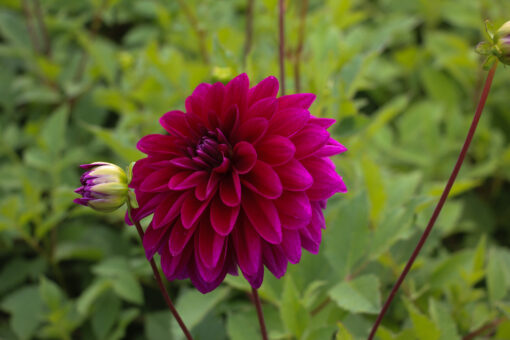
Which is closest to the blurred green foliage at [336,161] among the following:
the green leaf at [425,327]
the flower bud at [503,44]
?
the green leaf at [425,327]

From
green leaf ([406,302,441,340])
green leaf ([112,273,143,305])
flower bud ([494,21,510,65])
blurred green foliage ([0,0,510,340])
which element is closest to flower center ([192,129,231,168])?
blurred green foliage ([0,0,510,340])

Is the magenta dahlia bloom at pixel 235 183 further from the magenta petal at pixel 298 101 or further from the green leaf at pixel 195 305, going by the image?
the green leaf at pixel 195 305

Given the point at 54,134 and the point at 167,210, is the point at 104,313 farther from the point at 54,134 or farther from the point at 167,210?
the point at 167,210

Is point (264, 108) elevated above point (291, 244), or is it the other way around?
point (264, 108)

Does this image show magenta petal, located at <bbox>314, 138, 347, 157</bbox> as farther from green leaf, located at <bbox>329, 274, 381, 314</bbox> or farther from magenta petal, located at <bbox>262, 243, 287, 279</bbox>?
green leaf, located at <bbox>329, 274, 381, 314</bbox>

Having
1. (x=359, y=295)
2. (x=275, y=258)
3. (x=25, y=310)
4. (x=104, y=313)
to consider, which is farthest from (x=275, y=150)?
(x=25, y=310)

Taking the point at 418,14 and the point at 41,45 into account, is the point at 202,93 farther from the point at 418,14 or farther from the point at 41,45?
the point at 418,14
